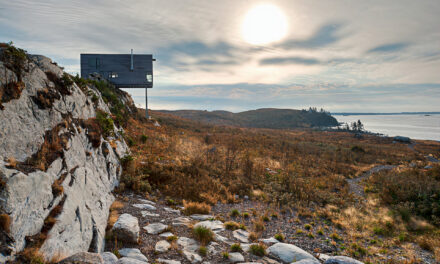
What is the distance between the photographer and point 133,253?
4.87 metres

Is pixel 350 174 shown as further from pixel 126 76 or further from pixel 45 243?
pixel 126 76

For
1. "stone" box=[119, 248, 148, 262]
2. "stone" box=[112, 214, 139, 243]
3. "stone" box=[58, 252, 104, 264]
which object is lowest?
"stone" box=[119, 248, 148, 262]

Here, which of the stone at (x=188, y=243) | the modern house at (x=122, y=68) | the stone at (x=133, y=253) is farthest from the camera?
the modern house at (x=122, y=68)

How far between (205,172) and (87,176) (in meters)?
7.49

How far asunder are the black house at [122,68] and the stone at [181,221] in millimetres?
22758

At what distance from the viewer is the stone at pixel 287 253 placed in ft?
18.9

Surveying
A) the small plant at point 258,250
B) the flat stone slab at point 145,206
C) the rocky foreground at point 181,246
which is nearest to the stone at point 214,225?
the rocky foreground at point 181,246

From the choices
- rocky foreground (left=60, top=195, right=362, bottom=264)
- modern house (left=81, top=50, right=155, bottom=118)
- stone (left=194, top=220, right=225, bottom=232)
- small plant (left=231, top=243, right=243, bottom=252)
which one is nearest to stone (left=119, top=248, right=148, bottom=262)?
rocky foreground (left=60, top=195, right=362, bottom=264)

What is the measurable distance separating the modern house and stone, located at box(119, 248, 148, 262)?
2449 centimetres

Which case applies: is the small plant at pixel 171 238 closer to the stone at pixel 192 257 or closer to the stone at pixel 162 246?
the stone at pixel 162 246

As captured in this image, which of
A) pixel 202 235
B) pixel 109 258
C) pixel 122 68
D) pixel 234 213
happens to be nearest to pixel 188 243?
pixel 202 235

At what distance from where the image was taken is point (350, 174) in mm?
18766

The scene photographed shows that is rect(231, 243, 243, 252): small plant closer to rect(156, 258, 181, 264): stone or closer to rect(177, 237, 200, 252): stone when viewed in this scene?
rect(177, 237, 200, 252): stone

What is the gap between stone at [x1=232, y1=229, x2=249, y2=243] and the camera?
267 inches
